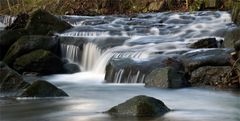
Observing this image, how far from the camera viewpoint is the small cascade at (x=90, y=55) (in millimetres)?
16906

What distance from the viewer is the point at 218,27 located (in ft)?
64.1

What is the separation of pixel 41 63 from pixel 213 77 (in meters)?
6.21

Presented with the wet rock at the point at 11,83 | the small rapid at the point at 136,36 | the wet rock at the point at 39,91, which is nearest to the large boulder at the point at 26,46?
the small rapid at the point at 136,36

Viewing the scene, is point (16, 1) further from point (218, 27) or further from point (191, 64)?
point (191, 64)

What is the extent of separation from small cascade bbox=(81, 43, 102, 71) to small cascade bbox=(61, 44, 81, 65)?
24cm

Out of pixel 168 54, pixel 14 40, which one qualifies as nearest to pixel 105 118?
pixel 168 54

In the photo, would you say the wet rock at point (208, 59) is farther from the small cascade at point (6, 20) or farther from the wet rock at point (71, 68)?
the small cascade at point (6, 20)

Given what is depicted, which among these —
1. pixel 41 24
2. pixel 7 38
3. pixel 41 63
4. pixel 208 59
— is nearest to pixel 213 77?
pixel 208 59

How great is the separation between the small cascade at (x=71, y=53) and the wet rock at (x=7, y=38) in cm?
171

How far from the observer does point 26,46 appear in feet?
57.3

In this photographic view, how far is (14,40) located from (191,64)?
7.99 metres

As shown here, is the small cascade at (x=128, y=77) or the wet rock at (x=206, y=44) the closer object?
the small cascade at (x=128, y=77)

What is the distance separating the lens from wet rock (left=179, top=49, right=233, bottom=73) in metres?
12.8

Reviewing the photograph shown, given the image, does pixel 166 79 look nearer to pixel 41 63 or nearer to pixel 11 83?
pixel 11 83
